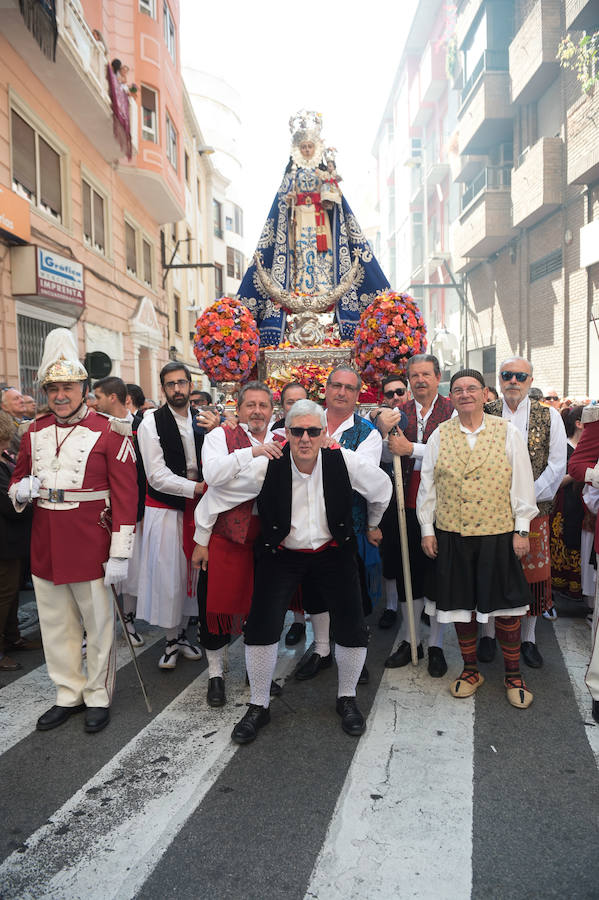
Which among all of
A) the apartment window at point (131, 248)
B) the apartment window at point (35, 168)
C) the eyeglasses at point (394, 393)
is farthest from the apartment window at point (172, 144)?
the eyeglasses at point (394, 393)

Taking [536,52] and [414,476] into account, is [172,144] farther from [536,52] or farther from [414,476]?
[414,476]

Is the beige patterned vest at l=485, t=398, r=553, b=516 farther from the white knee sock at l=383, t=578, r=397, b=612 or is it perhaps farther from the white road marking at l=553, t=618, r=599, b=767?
the white knee sock at l=383, t=578, r=397, b=612

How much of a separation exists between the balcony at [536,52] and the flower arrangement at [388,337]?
13636 millimetres

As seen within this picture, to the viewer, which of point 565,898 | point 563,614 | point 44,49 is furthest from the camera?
point 44,49

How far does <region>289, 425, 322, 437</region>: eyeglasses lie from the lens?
3336 mm

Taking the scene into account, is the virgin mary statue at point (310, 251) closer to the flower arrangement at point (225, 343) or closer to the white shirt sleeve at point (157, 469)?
the flower arrangement at point (225, 343)

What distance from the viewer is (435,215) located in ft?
93.1

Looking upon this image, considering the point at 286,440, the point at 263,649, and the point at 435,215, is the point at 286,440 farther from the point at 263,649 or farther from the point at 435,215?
the point at 435,215

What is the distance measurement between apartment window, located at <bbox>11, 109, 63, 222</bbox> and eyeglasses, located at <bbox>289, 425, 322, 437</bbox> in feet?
29.8

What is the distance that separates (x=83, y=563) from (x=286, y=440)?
4.43ft

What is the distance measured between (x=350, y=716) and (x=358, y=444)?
1.64m

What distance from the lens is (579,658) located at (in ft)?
14.6

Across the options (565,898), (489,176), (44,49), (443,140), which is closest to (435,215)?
(443,140)

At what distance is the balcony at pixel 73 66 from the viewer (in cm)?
959
